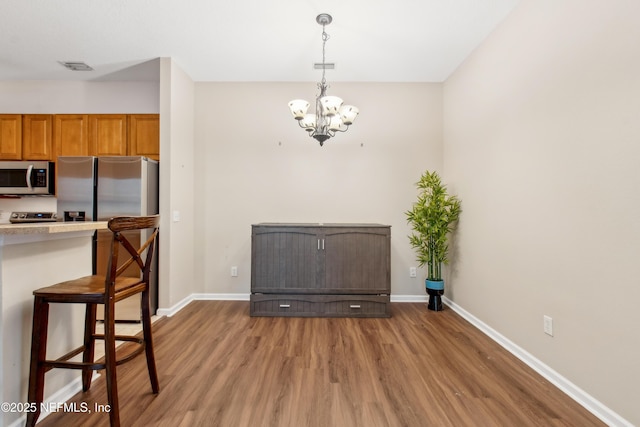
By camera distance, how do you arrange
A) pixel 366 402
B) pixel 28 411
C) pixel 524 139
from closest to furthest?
pixel 28 411 → pixel 366 402 → pixel 524 139

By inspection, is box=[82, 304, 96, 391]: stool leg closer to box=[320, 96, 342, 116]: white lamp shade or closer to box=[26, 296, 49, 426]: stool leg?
Result: box=[26, 296, 49, 426]: stool leg

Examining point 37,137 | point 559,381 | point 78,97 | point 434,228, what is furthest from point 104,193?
point 559,381

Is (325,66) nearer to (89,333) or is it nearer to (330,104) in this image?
(330,104)

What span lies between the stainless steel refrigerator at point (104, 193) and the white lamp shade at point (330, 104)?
79.9 inches

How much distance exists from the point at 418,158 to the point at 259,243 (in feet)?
7.63

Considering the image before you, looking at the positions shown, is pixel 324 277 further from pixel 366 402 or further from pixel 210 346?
pixel 366 402

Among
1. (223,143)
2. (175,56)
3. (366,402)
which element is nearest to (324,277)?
(366,402)

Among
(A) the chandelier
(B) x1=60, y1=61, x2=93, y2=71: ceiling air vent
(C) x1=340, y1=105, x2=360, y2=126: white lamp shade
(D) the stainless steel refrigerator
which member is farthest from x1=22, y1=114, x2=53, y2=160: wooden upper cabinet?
(C) x1=340, y1=105, x2=360, y2=126: white lamp shade

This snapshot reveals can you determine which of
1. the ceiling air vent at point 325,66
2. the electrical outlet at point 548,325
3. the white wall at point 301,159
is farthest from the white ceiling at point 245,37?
the electrical outlet at point 548,325

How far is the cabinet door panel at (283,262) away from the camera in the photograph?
299 cm

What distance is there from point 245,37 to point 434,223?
281 centimetres

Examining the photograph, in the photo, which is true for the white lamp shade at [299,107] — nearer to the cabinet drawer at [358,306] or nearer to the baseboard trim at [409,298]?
the cabinet drawer at [358,306]

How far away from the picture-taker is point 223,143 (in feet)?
11.7

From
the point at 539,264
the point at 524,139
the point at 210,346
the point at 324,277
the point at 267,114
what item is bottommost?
the point at 210,346
